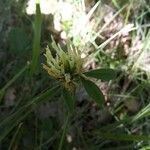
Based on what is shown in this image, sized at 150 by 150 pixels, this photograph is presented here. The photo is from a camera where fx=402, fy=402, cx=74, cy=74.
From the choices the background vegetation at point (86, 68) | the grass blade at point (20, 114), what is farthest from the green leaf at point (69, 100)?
the background vegetation at point (86, 68)

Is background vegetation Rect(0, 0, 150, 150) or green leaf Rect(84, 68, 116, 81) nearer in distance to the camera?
green leaf Rect(84, 68, 116, 81)

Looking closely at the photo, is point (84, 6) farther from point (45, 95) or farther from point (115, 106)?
point (45, 95)

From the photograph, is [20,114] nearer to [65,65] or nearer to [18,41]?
[65,65]

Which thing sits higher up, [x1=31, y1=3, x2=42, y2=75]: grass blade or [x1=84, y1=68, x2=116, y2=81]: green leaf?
[x1=31, y1=3, x2=42, y2=75]: grass blade

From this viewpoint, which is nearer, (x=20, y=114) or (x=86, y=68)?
(x=20, y=114)

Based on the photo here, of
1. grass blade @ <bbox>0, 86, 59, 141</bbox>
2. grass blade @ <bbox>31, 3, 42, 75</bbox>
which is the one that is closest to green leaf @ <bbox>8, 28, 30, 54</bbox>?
grass blade @ <bbox>0, 86, 59, 141</bbox>

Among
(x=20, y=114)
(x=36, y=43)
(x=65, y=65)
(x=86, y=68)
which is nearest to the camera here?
(x=65, y=65)

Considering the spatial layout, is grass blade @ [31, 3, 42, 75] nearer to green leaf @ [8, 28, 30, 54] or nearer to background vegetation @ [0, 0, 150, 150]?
background vegetation @ [0, 0, 150, 150]

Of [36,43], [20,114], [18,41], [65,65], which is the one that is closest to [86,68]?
[18,41]
